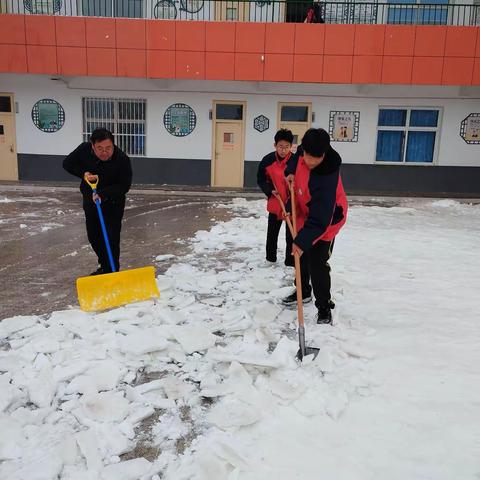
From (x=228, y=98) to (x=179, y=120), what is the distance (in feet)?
5.05

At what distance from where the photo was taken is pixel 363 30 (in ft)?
39.7

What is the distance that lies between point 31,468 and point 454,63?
516 inches

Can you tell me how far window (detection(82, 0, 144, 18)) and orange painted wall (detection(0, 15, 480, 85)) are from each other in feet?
5.11

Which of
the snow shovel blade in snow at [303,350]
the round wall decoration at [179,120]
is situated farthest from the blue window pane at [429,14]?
the snow shovel blade in snow at [303,350]

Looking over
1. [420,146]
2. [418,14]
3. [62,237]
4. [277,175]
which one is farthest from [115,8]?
[277,175]

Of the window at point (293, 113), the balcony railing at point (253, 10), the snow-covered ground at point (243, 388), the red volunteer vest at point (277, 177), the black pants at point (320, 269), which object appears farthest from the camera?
the window at point (293, 113)

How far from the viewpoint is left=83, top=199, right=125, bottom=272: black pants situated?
15.7ft

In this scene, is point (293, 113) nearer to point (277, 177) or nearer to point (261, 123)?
point (261, 123)

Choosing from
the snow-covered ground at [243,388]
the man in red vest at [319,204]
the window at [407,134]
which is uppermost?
the window at [407,134]

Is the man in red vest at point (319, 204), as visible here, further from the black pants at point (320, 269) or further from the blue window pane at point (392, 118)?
the blue window pane at point (392, 118)

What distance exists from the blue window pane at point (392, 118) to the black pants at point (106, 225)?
10818 millimetres

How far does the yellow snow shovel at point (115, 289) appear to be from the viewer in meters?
4.13

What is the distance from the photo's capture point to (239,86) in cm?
1350

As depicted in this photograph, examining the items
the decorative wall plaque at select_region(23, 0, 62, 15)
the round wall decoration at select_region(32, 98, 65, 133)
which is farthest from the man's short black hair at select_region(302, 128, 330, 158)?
the decorative wall plaque at select_region(23, 0, 62, 15)
